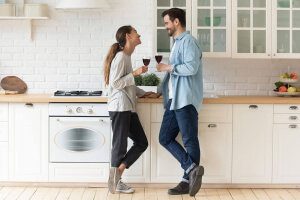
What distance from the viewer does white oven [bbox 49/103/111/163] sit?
5066mm

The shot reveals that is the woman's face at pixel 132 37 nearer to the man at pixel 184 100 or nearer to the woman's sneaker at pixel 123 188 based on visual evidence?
the man at pixel 184 100

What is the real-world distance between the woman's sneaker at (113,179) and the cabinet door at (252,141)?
113cm

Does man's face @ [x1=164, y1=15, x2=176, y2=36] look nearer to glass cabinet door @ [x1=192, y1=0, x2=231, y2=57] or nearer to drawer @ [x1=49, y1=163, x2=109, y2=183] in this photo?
glass cabinet door @ [x1=192, y1=0, x2=231, y2=57]

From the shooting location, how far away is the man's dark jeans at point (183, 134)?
4.81 m

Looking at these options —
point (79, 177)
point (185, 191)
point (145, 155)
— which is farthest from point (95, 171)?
point (185, 191)

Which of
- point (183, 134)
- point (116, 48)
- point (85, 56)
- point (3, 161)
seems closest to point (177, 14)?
point (116, 48)

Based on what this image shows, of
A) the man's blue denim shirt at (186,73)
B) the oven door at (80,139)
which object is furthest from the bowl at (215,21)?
the oven door at (80,139)

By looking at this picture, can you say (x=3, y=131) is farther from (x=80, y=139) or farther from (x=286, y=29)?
(x=286, y=29)

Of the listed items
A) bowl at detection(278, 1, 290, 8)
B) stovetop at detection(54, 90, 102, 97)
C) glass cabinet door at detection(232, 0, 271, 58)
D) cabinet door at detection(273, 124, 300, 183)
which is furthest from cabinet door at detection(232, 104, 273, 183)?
stovetop at detection(54, 90, 102, 97)

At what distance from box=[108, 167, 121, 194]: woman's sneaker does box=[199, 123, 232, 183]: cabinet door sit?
0.84 m

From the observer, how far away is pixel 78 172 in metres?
5.13

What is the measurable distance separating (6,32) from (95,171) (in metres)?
1.85

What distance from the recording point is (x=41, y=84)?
577cm

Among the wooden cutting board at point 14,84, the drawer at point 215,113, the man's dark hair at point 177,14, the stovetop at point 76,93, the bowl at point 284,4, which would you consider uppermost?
the bowl at point 284,4
